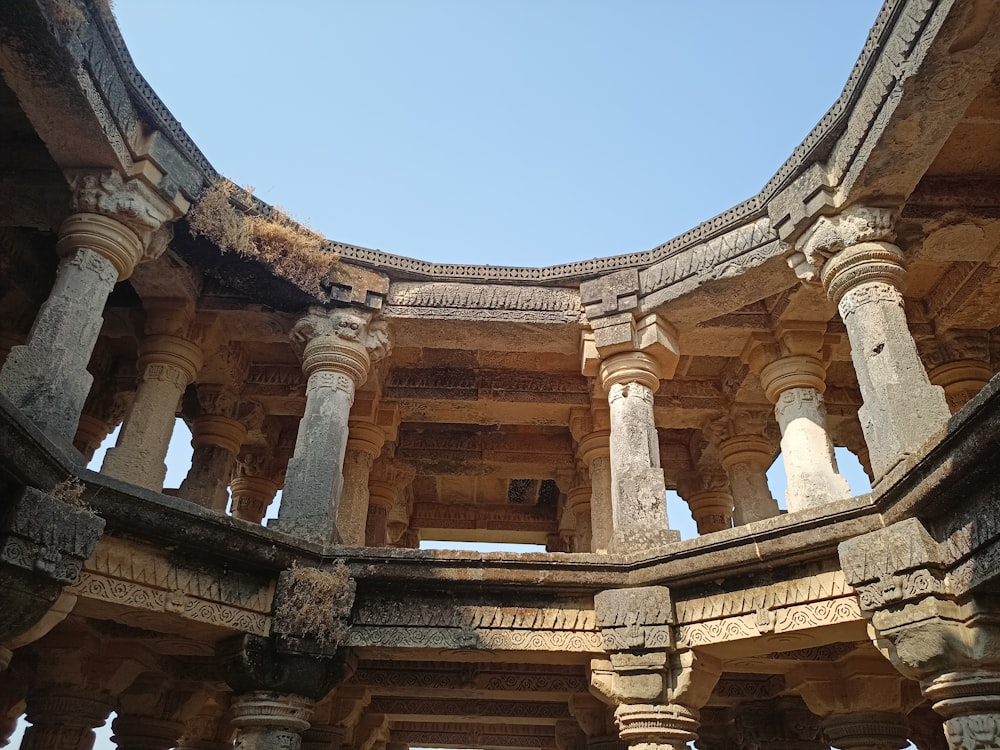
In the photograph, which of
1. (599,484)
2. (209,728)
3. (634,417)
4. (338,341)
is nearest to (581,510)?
(599,484)

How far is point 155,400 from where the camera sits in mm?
7895

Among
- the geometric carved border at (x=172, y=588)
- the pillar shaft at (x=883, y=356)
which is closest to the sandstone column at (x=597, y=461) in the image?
the pillar shaft at (x=883, y=356)

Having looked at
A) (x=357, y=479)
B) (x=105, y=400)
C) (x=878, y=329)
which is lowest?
(x=878, y=329)

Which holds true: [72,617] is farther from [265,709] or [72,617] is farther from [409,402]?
[409,402]

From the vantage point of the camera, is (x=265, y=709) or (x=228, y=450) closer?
(x=265, y=709)

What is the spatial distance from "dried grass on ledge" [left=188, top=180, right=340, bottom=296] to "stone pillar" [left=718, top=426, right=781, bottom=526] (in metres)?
5.27

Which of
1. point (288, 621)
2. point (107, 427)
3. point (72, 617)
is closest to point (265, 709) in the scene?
point (288, 621)

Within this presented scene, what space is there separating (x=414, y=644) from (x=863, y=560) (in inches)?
131

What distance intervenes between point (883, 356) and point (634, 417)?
2.30 meters

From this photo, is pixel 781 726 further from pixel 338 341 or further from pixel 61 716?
pixel 61 716

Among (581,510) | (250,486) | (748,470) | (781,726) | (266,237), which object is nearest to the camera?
(266,237)

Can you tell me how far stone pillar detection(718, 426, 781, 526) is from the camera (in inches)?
362

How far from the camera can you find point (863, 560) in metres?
5.19

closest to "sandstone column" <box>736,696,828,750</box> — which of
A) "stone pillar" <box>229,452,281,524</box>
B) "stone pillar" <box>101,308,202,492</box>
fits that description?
"stone pillar" <box>101,308,202,492</box>
